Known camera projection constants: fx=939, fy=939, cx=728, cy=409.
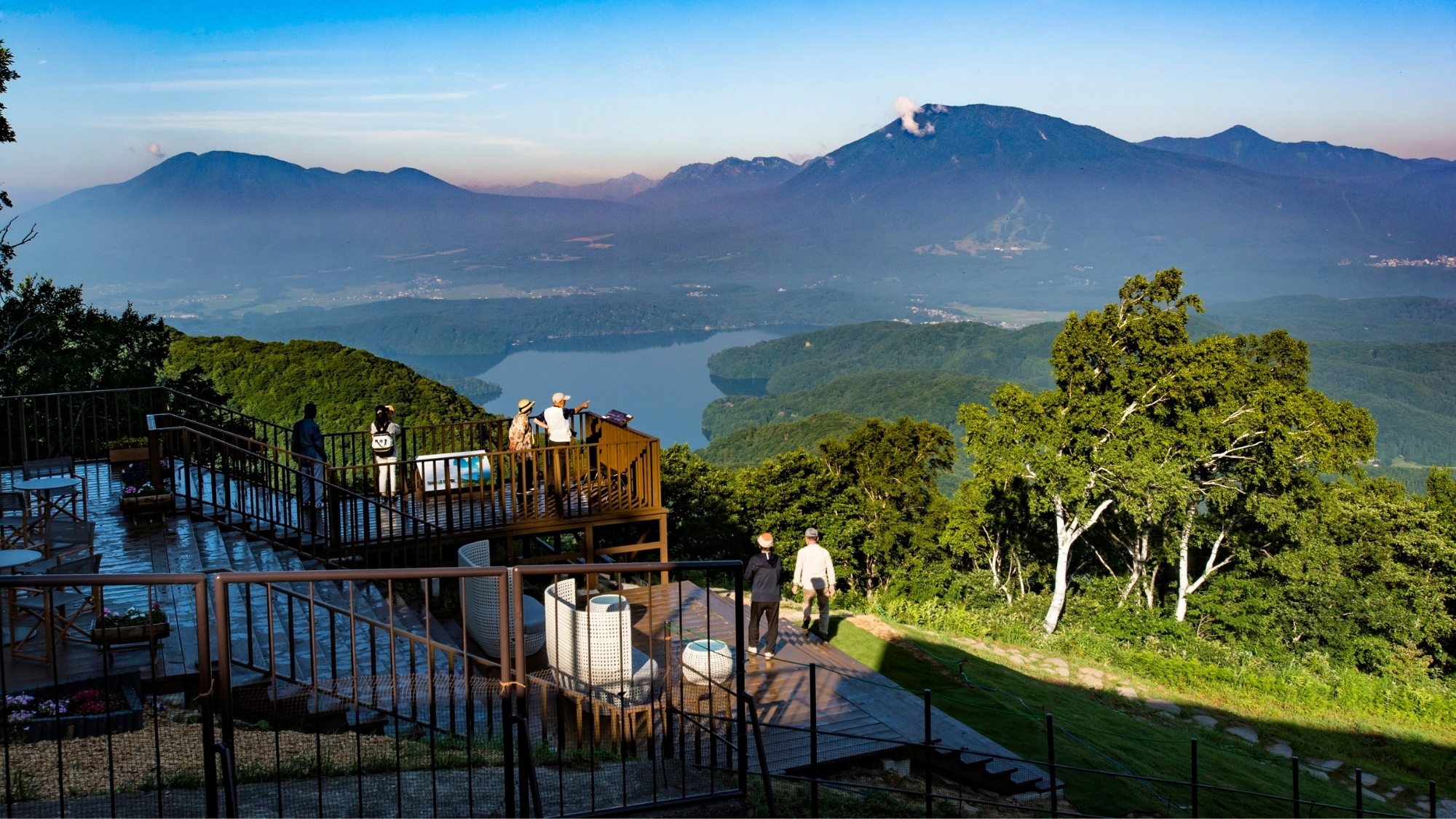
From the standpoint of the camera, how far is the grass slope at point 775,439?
253ft

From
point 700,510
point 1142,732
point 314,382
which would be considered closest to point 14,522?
point 1142,732

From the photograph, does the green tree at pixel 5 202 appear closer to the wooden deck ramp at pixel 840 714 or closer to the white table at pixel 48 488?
the white table at pixel 48 488

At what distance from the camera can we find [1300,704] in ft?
51.5

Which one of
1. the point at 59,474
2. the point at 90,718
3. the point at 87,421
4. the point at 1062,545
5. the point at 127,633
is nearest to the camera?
the point at 90,718

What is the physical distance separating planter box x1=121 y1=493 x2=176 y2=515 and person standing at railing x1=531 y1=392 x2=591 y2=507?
4245mm

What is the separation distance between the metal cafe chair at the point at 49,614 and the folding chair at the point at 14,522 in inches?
29.5

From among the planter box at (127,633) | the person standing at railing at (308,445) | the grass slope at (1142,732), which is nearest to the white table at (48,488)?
the person standing at railing at (308,445)

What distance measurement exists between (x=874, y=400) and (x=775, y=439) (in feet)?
174

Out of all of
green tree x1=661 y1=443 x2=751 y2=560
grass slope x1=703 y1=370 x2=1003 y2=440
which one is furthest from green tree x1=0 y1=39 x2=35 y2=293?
grass slope x1=703 y1=370 x2=1003 y2=440

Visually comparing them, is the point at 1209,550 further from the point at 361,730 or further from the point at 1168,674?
the point at 361,730

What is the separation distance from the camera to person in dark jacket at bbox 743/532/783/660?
9891 millimetres

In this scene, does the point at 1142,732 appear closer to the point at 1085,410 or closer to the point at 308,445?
the point at 308,445

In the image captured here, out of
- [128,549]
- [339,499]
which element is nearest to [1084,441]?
[339,499]

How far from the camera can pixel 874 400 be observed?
13550cm
